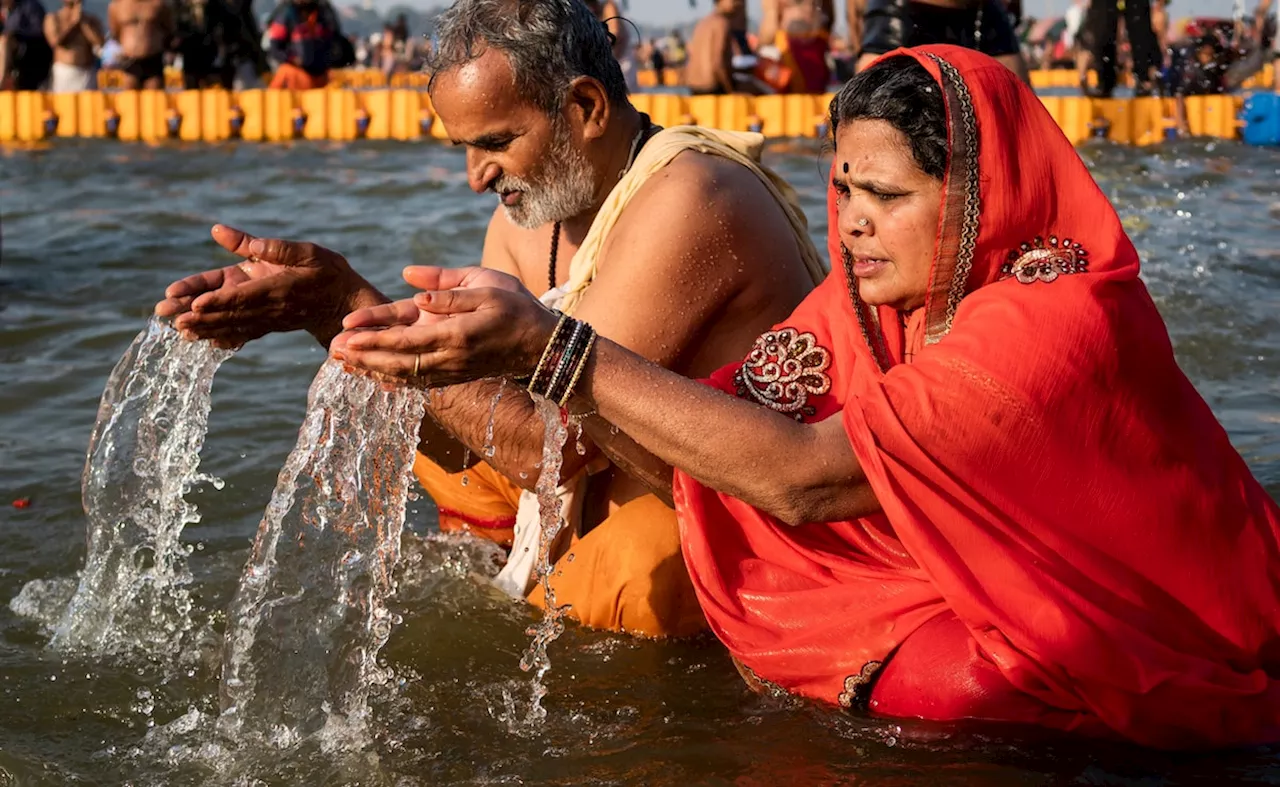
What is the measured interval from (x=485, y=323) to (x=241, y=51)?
17861 mm

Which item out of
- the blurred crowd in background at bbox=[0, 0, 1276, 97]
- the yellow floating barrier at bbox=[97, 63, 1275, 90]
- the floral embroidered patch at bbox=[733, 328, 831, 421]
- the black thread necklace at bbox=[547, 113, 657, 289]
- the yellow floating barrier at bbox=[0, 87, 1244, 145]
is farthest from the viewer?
the yellow floating barrier at bbox=[97, 63, 1275, 90]

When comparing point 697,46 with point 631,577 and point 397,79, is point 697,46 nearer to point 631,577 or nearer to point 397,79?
point 631,577

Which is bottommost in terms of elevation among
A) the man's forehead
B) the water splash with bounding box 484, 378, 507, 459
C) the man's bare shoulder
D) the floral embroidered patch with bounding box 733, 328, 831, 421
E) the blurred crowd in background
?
the water splash with bounding box 484, 378, 507, 459

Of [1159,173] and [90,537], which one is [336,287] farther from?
[1159,173]

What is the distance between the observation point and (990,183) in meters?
2.71

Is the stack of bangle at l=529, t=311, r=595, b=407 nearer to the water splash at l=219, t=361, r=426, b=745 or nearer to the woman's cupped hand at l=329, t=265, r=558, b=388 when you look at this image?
the woman's cupped hand at l=329, t=265, r=558, b=388

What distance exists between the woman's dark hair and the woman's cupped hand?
714 mm

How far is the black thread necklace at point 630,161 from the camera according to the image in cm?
384

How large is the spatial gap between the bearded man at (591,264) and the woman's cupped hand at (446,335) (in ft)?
1.80

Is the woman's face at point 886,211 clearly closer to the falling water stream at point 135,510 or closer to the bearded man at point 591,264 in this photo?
the bearded man at point 591,264

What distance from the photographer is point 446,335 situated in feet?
8.58

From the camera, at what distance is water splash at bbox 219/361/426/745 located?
3199 millimetres

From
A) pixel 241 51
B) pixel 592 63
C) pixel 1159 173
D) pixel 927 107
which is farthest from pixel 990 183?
pixel 241 51

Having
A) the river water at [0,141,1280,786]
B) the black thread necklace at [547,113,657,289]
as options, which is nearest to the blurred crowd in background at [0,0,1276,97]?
the river water at [0,141,1280,786]
